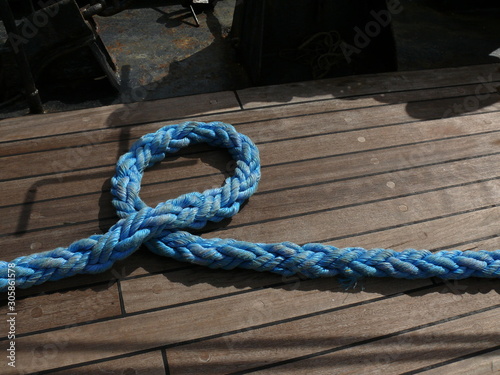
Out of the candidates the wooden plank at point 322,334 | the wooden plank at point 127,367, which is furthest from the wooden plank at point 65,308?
the wooden plank at point 322,334

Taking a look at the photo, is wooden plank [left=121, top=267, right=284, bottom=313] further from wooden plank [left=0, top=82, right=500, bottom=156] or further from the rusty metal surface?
the rusty metal surface

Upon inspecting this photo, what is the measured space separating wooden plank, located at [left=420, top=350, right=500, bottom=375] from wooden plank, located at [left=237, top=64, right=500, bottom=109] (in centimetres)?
131

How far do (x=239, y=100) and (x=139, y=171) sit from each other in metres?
0.67

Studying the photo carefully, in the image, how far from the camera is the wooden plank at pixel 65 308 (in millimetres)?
1385

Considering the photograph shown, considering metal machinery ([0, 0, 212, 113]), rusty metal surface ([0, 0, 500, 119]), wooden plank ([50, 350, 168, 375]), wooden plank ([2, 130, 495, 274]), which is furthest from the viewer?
rusty metal surface ([0, 0, 500, 119])

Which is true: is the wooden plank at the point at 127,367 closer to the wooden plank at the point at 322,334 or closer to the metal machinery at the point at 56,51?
the wooden plank at the point at 322,334

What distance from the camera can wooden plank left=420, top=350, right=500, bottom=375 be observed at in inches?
53.2

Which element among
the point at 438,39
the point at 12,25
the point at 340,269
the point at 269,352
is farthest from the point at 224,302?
the point at 438,39

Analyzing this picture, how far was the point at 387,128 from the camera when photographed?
215 centimetres

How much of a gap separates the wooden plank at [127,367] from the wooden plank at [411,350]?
0.28 metres

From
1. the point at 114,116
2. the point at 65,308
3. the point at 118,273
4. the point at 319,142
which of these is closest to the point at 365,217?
the point at 319,142

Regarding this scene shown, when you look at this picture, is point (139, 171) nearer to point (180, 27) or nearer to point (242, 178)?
point (242, 178)

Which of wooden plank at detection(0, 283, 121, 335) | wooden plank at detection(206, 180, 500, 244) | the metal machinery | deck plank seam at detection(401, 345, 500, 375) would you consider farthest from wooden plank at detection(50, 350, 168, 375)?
the metal machinery

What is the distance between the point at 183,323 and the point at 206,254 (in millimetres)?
220
